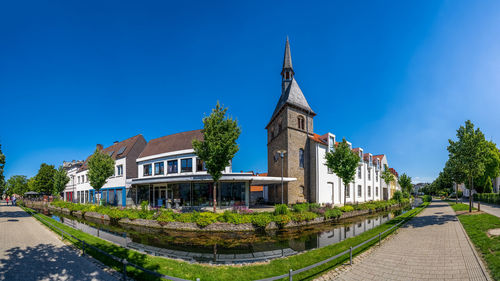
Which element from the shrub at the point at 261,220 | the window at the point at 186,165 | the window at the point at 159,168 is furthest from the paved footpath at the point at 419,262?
the window at the point at 159,168

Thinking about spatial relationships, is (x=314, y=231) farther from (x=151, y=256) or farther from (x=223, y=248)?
→ (x=151, y=256)

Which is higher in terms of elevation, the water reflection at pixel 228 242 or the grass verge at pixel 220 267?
the grass verge at pixel 220 267

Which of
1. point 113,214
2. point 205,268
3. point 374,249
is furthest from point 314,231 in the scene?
point 113,214

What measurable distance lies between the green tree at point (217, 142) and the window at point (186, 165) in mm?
7841

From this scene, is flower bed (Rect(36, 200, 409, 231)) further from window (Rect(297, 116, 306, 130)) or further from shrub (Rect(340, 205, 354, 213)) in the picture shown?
window (Rect(297, 116, 306, 130))

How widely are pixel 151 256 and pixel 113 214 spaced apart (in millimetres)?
12632

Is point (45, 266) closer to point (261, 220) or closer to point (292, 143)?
point (261, 220)

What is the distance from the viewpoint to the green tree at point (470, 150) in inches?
725

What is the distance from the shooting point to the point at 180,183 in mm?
24406

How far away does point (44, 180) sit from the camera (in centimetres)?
4503

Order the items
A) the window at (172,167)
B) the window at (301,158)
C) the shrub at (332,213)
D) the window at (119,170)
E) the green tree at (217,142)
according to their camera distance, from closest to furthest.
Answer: the green tree at (217,142), the shrub at (332,213), the window at (172,167), the window at (301,158), the window at (119,170)

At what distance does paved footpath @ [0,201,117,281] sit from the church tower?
70.0 feet

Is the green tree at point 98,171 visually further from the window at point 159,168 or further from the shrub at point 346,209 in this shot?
the shrub at point 346,209

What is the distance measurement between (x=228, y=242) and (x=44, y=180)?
51.6m
